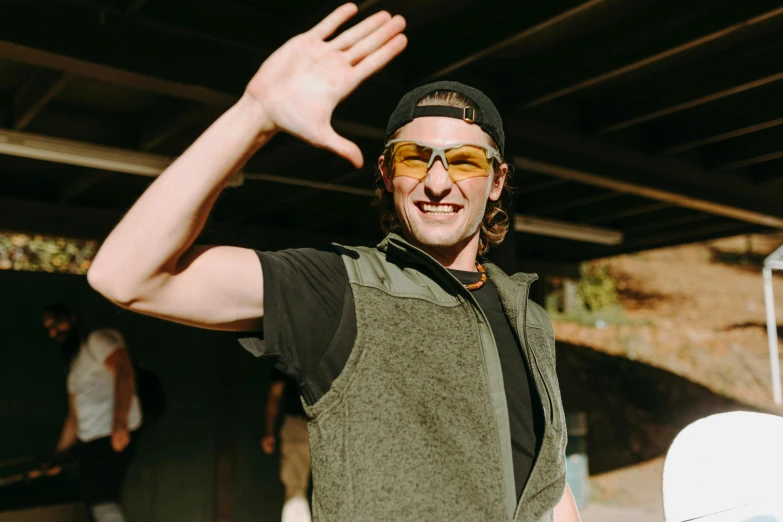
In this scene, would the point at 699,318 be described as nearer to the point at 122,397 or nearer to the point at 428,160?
the point at 122,397

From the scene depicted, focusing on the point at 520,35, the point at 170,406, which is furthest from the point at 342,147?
the point at 170,406

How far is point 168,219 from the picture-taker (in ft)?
3.38

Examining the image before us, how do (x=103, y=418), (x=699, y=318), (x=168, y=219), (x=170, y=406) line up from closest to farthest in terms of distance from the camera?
(x=168, y=219), (x=103, y=418), (x=170, y=406), (x=699, y=318)

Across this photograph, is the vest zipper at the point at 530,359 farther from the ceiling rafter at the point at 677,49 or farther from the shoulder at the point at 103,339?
the shoulder at the point at 103,339

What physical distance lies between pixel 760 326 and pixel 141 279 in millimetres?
20487

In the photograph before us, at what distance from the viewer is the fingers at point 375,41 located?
1.19 metres

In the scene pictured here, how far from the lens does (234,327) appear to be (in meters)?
1.19

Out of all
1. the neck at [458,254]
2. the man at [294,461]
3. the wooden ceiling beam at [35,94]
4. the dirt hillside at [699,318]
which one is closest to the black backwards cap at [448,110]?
the neck at [458,254]

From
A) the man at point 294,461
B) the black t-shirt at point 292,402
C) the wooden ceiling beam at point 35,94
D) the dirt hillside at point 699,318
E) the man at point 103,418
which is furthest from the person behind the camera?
the dirt hillside at point 699,318

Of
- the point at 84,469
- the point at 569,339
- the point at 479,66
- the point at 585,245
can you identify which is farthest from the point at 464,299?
the point at 569,339

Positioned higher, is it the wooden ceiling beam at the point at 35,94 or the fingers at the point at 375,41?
the wooden ceiling beam at the point at 35,94

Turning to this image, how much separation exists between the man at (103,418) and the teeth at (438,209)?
335 centimetres

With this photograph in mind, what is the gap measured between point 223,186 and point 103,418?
362cm

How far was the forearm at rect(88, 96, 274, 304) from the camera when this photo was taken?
103 centimetres
